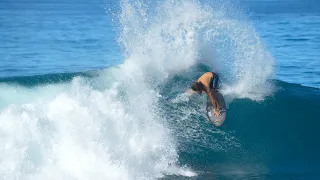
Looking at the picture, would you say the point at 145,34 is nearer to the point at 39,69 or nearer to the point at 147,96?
the point at 147,96

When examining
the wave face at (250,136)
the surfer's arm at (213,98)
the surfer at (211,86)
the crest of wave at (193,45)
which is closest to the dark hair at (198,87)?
the surfer at (211,86)

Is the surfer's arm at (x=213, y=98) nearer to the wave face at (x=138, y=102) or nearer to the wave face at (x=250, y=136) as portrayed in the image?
the wave face at (x=250, y=136)

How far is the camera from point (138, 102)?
1462cm

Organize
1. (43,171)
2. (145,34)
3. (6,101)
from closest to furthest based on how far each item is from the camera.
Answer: (43,171) → (6,101) → (145,34)

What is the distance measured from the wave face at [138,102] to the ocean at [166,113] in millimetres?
26

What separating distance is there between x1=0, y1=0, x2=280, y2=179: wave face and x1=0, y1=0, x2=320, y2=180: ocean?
1.0 inches

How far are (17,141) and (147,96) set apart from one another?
4.41 meters

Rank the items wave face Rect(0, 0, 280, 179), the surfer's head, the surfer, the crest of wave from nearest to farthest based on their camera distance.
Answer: wave face Rect(0, 0, 280, 179) → the surfer → the surfer's head → the crest of wave

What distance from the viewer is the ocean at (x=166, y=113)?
12320 millimetres

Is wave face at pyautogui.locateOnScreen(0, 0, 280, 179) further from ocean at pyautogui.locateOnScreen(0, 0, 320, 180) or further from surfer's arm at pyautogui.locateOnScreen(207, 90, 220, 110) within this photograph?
surfer's arm at pyautogui.locateOnScreen(207, 90, 220, 110)

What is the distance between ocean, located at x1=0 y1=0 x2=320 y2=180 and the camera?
12.3m

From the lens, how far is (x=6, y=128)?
40.0ft

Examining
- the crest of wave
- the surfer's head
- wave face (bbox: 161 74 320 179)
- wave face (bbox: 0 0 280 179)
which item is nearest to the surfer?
the surfer's head

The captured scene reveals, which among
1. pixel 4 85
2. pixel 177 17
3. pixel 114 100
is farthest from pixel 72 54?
pixel 114 100
